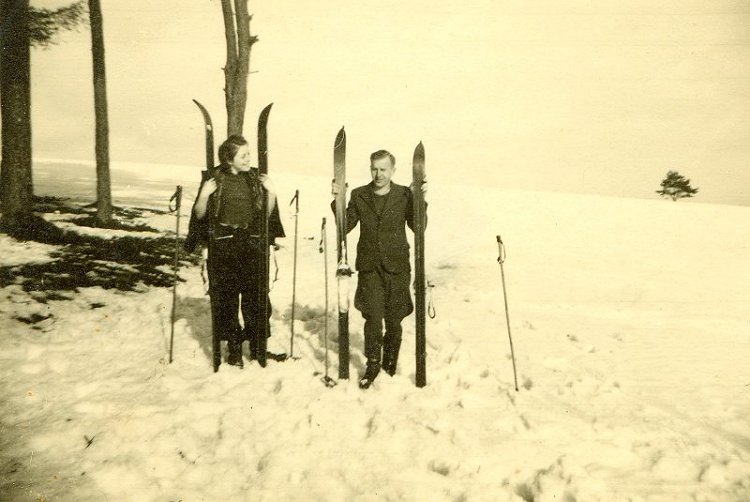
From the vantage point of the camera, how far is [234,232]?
469 centimetres

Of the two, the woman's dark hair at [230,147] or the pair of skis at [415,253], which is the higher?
the woman's dark hair at [230,147]

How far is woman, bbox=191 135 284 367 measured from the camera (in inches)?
179

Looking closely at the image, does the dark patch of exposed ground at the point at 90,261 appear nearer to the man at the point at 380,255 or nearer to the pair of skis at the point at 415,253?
the pair of skis at the point at 415,253

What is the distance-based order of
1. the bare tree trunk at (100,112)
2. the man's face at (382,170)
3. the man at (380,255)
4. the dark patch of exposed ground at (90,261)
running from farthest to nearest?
the bare tree trunk at (100,112) < the dark patch of exposed ground at (90,261) < the man at (380,255) < the man's face at (382,170)

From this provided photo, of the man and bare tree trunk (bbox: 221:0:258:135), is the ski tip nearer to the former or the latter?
the man

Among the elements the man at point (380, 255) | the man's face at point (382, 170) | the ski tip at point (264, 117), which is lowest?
the man at point (380, 255)

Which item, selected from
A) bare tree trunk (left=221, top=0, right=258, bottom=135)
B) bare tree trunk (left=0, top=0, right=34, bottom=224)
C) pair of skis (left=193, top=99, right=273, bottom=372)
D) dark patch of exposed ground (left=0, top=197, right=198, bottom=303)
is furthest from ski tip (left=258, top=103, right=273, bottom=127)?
bare tree trunk (left=0, top=0, right=34, bottom=224)

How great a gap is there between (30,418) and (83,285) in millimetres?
4519

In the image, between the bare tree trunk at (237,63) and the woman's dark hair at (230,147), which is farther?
the bare tree trunk at (237,63)

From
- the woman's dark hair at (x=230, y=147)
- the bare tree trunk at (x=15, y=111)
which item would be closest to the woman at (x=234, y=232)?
the woman's dark hair at (x=230, y=147)

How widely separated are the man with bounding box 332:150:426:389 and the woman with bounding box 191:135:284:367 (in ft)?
2.74

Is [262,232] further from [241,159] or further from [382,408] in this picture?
[382,408]

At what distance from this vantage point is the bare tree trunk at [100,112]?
38.1 feet

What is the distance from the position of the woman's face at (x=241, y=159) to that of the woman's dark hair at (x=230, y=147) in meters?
0.03
